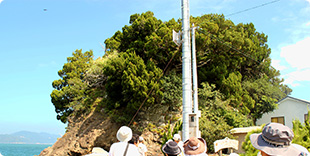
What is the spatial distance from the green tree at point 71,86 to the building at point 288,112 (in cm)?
1525

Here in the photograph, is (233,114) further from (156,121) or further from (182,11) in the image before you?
(182,11)

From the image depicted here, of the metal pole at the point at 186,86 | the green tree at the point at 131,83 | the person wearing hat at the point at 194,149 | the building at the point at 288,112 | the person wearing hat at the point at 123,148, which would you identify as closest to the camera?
the person wearing hat at the point at 194,149

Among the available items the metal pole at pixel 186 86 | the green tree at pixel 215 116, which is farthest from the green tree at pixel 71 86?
the metal pole at pixel 186 86

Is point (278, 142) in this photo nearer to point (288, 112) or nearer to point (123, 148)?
point (123, 148)

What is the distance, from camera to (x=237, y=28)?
22.5 meters

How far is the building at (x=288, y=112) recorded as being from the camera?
63.1 ft

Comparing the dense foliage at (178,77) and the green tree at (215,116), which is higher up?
the dense foliage at (178,77)

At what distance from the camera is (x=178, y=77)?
19281 millimetres

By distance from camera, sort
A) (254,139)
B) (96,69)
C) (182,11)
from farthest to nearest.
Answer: (96,69), (182,11), (254,139)

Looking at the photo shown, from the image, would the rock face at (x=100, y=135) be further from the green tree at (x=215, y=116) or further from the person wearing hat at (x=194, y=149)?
the person wearing hat at (x=194, y=149)

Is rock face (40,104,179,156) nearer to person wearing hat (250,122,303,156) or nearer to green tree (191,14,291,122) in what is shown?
green tree (191,14,291,122)

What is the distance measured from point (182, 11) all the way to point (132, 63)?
7650 millimetres

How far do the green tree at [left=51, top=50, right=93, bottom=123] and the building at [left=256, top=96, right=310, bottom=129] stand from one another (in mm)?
15249

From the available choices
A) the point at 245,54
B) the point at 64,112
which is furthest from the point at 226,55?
the point at 64,112
